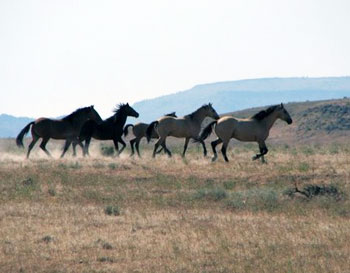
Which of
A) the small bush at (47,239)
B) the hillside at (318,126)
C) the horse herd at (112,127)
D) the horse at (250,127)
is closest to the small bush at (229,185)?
the horse at (250,127)

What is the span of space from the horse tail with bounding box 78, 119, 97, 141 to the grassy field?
23.1 feet

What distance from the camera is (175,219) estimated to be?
1591 cm

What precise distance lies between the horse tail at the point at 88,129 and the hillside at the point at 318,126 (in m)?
40.8

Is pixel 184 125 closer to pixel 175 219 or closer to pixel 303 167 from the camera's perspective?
pixel 303 167

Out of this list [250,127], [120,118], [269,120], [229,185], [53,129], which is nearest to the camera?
Answer: [229,185]

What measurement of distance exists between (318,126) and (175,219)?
65570mm

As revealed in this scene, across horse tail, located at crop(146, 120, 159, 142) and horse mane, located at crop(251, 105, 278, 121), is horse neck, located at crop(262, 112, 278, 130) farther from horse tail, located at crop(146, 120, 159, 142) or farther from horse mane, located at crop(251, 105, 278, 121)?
horse tail, located at crop(146, 120, 159, 142)

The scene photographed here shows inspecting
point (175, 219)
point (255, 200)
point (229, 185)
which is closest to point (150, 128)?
point (229, 185)

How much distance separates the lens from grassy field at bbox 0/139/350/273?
A: 12.2 meters

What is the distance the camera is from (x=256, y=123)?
1134 inches

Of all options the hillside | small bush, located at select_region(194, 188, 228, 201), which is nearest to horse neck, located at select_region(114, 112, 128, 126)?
small bush, located at select_region(194, 188, 228, 201)

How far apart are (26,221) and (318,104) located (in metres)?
79.5

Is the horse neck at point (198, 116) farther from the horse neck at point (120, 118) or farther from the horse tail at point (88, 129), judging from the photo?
the horse tail at point (88, 129)

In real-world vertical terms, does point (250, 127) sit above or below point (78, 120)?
below
